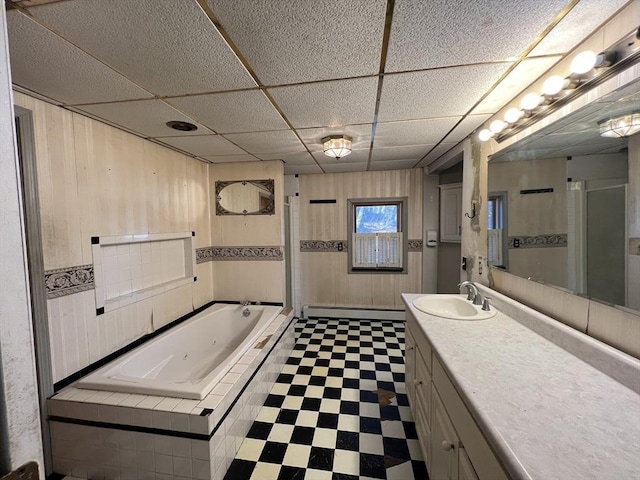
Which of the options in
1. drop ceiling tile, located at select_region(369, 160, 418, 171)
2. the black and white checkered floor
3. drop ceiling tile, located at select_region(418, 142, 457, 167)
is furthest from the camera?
drop ceiling tile, located at select_region(369, 160, 418, 171)

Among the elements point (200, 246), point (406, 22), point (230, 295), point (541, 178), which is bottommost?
point (230, 295)

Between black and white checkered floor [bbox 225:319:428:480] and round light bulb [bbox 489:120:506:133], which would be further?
round light bulb [bbox 489:120:506:133]

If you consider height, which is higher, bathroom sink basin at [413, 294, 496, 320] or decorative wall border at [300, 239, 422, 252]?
decorative wall border at [300, 239, 422, 252]

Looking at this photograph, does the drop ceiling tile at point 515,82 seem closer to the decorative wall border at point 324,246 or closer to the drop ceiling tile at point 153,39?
the drop ceiling tile at point 153,39

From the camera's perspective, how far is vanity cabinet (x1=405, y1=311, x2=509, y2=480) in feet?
2.64

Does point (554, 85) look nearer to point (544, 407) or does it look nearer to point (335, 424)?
point (544, 407)

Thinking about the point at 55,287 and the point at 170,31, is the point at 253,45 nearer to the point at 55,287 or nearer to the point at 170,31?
the point at 170,31

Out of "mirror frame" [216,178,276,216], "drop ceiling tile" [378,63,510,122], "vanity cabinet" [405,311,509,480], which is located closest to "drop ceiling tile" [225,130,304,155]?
"mirror frame" [216,178,276,216]

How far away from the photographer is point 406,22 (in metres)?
0.95

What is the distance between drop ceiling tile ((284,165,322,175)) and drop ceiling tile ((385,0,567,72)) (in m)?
2.24

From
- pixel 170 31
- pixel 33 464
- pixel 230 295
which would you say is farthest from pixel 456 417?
pixel 230 295

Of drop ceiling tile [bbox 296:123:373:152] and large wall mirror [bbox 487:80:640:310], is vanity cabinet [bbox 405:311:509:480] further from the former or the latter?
drop ceiling tile [bbox 296:123:373:152]

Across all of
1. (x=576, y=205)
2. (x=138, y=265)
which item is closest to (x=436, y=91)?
(x=576, y=205)

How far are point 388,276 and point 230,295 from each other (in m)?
2.19
